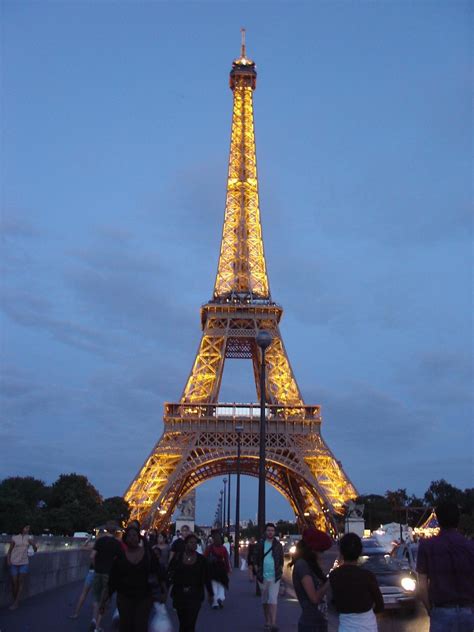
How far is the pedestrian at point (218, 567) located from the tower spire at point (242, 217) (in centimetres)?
4699

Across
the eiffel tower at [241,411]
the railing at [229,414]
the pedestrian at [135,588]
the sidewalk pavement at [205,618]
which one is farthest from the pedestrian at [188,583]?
the railing at [229,414]

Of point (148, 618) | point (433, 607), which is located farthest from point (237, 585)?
point (433, 607)

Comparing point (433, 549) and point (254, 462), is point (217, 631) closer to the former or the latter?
point (433, 549)

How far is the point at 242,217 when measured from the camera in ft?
220


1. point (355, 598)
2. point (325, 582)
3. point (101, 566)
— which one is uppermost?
point (101, 566)

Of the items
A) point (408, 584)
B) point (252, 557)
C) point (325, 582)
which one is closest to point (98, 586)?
point (408, 584)

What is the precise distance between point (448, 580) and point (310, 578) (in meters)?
1.35

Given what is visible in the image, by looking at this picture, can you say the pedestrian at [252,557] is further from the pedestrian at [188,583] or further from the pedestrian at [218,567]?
the pedestrian at [188,583]

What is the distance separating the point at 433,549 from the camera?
6.49 m

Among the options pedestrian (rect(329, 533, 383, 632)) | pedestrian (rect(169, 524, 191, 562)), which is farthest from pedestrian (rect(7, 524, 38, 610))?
pedestrian (rect(329, 533, 383, 632))

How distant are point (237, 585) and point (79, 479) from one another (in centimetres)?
4842

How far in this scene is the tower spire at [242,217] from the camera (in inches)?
2569

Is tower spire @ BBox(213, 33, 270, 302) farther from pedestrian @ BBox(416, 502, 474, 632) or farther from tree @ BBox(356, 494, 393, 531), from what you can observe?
pedestrian @ BBox(416, 502, 474, 632)

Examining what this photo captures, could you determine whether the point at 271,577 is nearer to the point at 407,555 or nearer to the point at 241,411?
the point at 407,555
